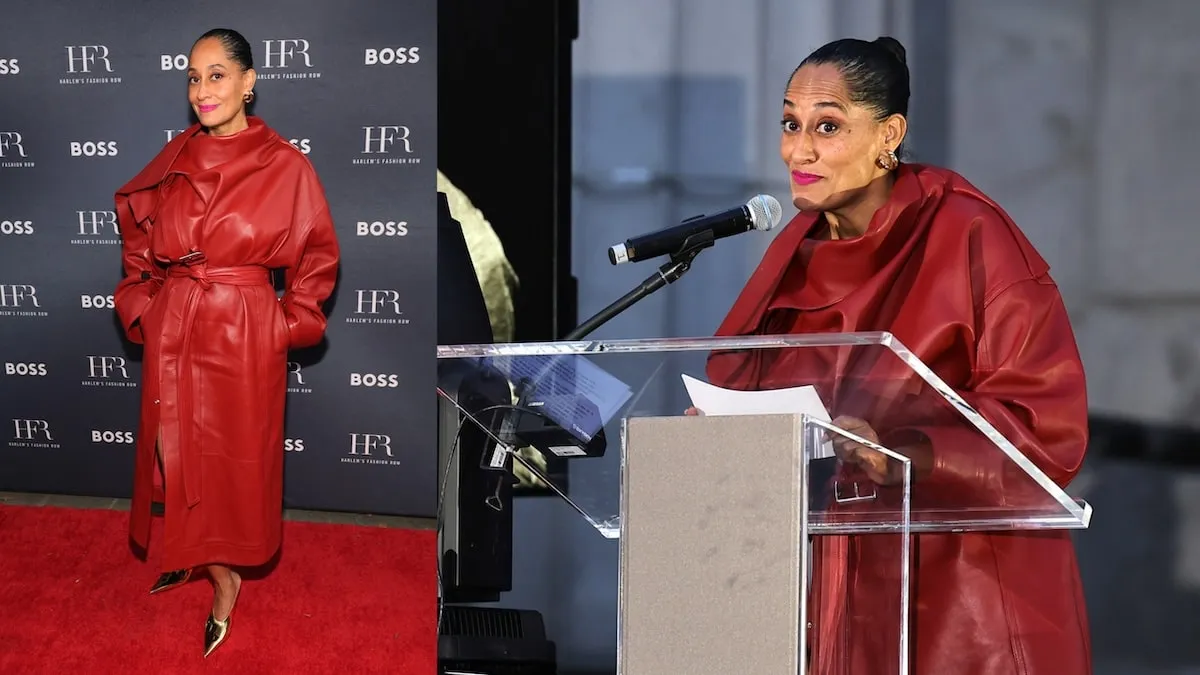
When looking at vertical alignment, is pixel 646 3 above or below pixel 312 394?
above

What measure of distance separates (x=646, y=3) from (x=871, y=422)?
257cm

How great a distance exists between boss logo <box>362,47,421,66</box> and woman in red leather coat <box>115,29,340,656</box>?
34 centimetres

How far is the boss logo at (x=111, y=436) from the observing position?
13.2 feet

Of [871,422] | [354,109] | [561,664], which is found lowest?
[561,664]

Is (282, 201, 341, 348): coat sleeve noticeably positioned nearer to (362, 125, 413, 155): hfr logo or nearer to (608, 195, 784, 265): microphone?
(362, 125, 413, 155): hfr logo

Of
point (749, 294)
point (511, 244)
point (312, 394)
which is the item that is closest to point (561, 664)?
point (749, 294)

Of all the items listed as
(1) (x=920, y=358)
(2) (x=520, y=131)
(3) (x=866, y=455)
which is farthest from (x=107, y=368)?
(3) (x=866, y=455)

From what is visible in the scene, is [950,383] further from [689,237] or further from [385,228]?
[385,228]

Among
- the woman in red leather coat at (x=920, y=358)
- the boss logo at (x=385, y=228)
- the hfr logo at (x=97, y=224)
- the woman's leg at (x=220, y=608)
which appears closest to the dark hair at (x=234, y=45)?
the boss logo at (x=385, y=228)

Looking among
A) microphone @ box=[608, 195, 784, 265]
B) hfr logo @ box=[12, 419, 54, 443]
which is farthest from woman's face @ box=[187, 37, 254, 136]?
microphone @ box=[608, 195, 784, 265]

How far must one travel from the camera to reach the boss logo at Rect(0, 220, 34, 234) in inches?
160

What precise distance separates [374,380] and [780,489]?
2738 millimetres

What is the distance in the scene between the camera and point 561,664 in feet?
5.30

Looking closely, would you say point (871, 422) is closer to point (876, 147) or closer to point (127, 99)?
point (876, 147)
